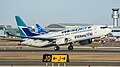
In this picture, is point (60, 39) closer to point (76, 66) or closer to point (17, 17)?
point (17, 17)

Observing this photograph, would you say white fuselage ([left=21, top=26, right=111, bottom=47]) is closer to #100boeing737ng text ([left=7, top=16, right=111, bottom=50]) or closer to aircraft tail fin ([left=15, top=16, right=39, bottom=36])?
#100boeing737ng text ([left=7, top=16, right=111, bottom=50])

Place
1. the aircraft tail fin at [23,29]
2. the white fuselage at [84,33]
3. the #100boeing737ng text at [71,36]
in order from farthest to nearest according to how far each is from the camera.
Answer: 1. the aircraft tail fin at [23,29]
2. the #100boeing737ng text at [71,36]
3. the white fuselage at [84,33]

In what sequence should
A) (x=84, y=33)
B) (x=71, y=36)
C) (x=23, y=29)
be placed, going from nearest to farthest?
(x=84, y=33)
(x=71, y=36)
(x=23, y=29)

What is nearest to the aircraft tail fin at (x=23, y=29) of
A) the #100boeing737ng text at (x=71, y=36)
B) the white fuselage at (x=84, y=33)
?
the #100boeing737ng text at (x=71, y=36)

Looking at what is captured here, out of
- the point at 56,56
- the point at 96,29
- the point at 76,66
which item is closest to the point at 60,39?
the point at 96,29

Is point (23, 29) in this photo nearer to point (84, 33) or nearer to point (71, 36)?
point (71, 36)

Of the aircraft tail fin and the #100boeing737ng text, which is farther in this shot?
the aircraft tail fin

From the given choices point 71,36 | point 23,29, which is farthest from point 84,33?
point 23,29

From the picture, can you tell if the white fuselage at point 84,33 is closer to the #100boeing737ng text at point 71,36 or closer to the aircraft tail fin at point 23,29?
the #100boeing737ng text at point 71,36

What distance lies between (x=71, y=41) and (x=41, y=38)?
20.2 ft

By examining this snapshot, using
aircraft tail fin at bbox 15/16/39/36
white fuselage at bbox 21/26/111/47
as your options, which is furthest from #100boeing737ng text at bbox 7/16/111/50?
aircraft tail fin at bbox 15/16/39/36

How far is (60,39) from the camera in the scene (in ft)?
273

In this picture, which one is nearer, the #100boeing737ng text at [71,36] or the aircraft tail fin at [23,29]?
the #100boeing737ng text at [71,36]


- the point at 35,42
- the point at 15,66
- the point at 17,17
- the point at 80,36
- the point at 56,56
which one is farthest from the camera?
the point at 17,17
